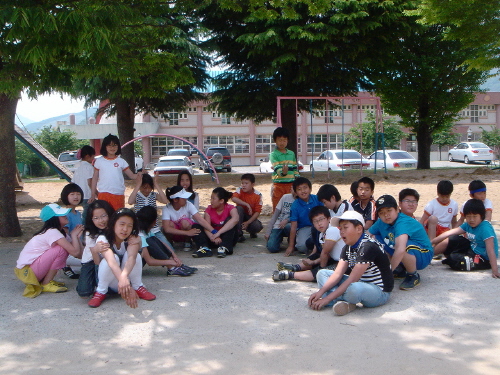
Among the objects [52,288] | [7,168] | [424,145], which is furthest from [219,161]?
[52,288]

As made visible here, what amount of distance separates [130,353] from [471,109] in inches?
2071

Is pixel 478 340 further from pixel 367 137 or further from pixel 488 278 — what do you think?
pixel 367 137

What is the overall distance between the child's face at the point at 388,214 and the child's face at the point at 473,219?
0.87 meters

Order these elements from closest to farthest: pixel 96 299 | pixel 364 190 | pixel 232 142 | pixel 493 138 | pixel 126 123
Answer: pixel 96 299, pixel 364 190, pixel 126 123, pixel 493 138, pixel 232 142

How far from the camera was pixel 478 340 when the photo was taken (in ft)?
12.8

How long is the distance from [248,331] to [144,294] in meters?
1.29

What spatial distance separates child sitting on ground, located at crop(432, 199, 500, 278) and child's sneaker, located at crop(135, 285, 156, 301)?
3.33m

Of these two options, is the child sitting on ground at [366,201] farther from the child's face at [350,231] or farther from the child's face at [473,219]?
the child's face at [350,231]

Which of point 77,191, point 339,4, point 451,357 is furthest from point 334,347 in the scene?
point 339,4

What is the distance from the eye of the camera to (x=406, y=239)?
514cm

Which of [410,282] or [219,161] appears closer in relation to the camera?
[410,282]

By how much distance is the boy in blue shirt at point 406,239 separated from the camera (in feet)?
17.0

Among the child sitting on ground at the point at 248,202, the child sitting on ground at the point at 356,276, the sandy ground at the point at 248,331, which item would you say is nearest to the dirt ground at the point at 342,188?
the child sitting on ground at the point at 248,202

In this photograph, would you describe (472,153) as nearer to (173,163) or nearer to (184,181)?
(173,163)
